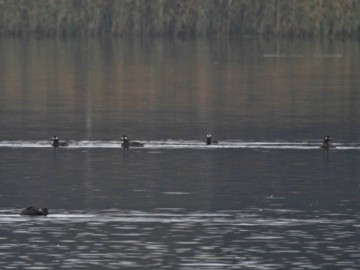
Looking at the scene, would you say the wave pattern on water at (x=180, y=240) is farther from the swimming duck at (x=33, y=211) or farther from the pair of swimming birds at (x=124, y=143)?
the pair of swimming birds at (x=124, y=143)

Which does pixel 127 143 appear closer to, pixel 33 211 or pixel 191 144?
pixel 191 144

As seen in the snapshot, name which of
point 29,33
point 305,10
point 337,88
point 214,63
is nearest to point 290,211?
point 337,88

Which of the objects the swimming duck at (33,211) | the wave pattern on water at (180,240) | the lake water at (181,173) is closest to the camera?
the wave pattern on water at (180,240)

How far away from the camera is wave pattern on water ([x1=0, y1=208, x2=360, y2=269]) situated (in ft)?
108

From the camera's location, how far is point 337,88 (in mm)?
82500

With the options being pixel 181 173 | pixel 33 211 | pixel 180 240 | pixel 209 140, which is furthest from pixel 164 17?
pixel 180 240

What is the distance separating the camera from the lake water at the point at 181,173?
34406 millimetres

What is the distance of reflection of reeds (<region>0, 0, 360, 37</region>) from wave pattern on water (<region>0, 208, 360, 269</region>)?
9603cm

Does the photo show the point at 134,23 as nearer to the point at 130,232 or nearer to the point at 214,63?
the point at 214,63

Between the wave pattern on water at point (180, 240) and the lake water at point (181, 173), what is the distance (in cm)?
4

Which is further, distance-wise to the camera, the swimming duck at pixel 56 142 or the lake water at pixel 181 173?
the swimming duck at pixel 56 142

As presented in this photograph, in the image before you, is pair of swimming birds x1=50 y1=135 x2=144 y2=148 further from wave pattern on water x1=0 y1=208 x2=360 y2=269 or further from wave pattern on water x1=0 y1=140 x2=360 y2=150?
wave pattern on water x1=0 y1=208 x2=360 y2=269

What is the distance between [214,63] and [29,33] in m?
42.7

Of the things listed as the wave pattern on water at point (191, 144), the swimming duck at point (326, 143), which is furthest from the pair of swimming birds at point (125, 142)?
the swimming duck at point (326, 143)
